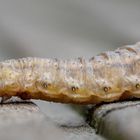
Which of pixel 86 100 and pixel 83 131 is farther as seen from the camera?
pixel 86 100

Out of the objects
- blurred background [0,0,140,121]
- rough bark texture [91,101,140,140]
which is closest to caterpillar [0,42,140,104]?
rough bark texture [91,101,140,140]

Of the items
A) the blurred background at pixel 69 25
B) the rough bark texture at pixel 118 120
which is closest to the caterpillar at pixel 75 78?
the rough bark texture at pixel 118 120

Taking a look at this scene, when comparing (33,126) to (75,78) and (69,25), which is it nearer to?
(75,78)

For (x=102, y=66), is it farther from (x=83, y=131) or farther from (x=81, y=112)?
(x=83, y=131)

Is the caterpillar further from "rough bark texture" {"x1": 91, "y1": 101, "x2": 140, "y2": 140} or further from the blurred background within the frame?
the blurred background

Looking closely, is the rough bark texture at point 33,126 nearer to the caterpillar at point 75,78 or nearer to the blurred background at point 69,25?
the caterpillar at point 75,78

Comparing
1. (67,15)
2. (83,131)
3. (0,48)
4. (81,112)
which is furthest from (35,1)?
(83,131)
